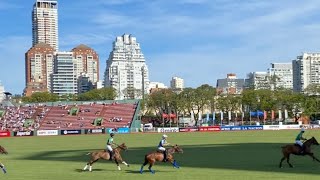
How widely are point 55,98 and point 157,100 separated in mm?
42536

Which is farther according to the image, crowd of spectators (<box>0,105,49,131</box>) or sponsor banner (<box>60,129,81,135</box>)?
crowd of spectators (<box>0,105,49,131</box>)

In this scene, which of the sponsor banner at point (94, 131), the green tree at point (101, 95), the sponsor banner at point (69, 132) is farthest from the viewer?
the green tree at point (101, 95)

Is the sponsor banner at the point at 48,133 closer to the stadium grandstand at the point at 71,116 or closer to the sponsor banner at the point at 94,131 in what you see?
the sponsor banner at the point at 94,131

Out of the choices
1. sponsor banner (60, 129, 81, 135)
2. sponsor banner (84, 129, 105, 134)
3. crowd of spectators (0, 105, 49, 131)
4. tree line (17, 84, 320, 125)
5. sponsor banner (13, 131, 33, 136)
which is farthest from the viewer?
tree line (17, 84, 320, 125)

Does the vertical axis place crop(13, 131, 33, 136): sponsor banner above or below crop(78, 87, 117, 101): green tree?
below

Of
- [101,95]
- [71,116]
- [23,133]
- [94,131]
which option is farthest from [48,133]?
[101,95]

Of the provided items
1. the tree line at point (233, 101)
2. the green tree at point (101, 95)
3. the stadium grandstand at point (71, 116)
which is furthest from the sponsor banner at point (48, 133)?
the green tree at point (101, 95)

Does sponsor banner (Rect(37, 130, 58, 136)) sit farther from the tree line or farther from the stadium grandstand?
the tree line

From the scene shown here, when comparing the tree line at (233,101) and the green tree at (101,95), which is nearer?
the tree line at (233,101)

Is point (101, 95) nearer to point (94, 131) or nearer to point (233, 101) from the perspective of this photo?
point (233, 101)

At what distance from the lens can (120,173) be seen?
83.3 ft

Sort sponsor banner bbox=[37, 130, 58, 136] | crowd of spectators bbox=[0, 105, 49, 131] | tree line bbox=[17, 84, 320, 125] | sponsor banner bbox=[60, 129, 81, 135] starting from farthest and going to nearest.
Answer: tree line bbox=[17, 84, 320, 125] < crowd of spectators bbox=[0, 105, 49, 131] < sponsor banner bbox=[60, 129, 81, 135] < sponsor banner bbox=[37, 130, 58, 136]

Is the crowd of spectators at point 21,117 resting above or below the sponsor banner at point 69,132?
above

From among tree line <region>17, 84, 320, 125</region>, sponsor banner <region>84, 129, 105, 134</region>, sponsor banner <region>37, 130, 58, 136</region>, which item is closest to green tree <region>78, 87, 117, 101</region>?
tree line <region>17, 84, 320, 125</region>
